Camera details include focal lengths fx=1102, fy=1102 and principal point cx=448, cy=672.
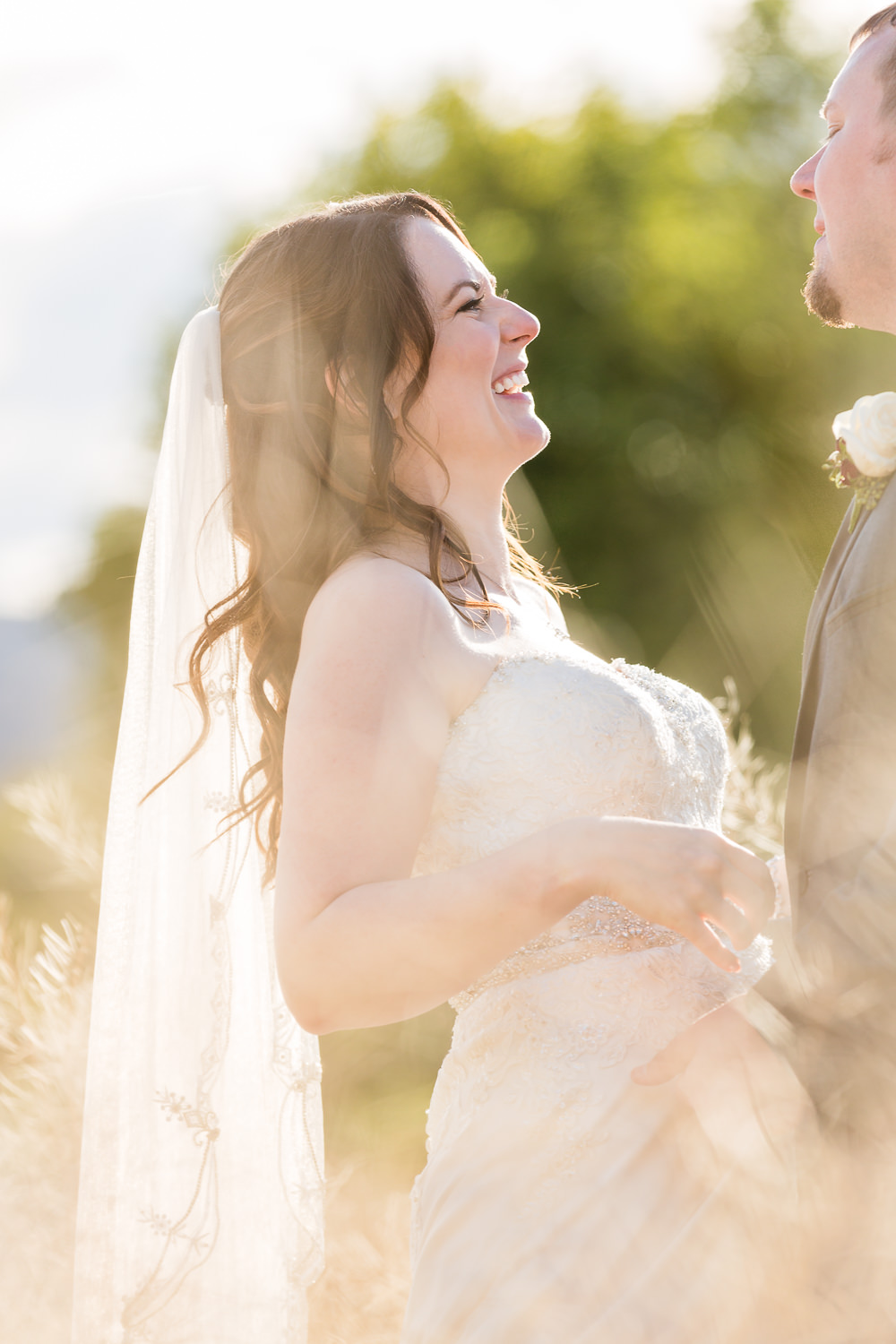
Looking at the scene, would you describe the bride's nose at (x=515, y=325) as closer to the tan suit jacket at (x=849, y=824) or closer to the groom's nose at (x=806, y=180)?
the groom's nose at (x=806, y=180)

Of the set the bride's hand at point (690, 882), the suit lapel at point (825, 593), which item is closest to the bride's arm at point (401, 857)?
the bride's hand at point (690, 882)

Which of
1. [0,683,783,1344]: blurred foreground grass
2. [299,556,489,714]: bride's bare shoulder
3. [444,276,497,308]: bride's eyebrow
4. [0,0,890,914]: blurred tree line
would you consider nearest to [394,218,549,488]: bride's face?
[444,276,497,308]: bride's eyebrow

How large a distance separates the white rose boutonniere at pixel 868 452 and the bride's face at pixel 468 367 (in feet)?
2.26

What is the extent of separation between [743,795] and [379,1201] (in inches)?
71.4

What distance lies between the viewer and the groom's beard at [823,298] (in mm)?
2217

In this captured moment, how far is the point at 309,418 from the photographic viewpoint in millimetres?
2395

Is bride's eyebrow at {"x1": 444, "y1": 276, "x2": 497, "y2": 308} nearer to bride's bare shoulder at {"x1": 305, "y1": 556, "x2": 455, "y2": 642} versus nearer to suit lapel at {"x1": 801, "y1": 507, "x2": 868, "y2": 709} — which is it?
bride's bare shoulder at {"x1": 305, "y1": 556, "x2": 455, "y2": 642}

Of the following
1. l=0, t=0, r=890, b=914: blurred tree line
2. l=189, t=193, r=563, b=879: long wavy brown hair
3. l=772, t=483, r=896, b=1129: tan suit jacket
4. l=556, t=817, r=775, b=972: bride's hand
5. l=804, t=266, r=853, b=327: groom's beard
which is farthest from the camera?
l=0, t=0, r=890, b=914: blurred tree line

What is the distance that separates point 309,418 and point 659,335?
355 inches

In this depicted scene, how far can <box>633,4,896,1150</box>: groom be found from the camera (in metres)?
1.58

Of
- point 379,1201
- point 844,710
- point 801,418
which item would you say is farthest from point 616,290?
point 844,710

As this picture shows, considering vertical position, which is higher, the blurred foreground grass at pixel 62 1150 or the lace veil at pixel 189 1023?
the lace veil at pixel 189 1023

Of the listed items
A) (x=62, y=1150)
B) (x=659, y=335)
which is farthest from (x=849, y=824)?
(x=659, y=335)

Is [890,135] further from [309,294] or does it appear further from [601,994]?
[601,994]
